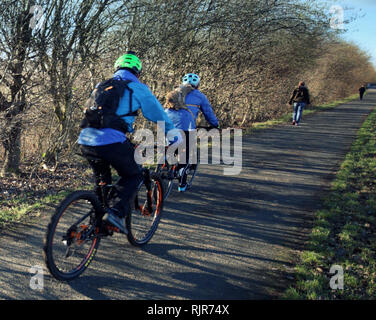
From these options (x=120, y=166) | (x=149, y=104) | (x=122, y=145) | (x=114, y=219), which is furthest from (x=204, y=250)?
(x=149, y=104)

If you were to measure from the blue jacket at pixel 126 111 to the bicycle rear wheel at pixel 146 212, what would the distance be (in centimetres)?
93

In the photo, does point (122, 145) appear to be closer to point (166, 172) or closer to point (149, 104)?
point (149, 104)

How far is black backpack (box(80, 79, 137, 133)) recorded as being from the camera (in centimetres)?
312

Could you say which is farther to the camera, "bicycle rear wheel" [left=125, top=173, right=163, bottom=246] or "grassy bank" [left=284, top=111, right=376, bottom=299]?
"bicycle rear wheel" [left=125, top=173, right=163, bottom=246]

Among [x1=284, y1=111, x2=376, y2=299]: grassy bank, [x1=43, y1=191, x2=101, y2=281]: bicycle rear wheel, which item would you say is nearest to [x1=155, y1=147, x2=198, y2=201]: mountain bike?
[x1=43, y1=191, x2=101, y2=281]: bicycle rear wheel

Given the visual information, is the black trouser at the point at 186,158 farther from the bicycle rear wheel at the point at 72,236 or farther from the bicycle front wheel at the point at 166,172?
the bicycle rear wheel at the point at 72,236

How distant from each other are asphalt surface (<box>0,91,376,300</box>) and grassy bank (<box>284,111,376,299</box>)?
175 millimetres

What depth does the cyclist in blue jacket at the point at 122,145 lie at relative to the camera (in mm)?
3188

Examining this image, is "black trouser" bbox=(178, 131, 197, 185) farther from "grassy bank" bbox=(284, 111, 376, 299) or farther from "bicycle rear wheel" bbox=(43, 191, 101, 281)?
"bicycle rear wheel" bbox=(43, 191, 101, 281)

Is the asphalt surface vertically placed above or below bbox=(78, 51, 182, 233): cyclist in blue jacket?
below

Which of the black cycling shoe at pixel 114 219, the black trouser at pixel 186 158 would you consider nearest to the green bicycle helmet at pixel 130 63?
the black cycling shoe at pixel 114 219

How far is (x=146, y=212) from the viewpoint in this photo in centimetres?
429

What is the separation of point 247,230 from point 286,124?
12316 mm
